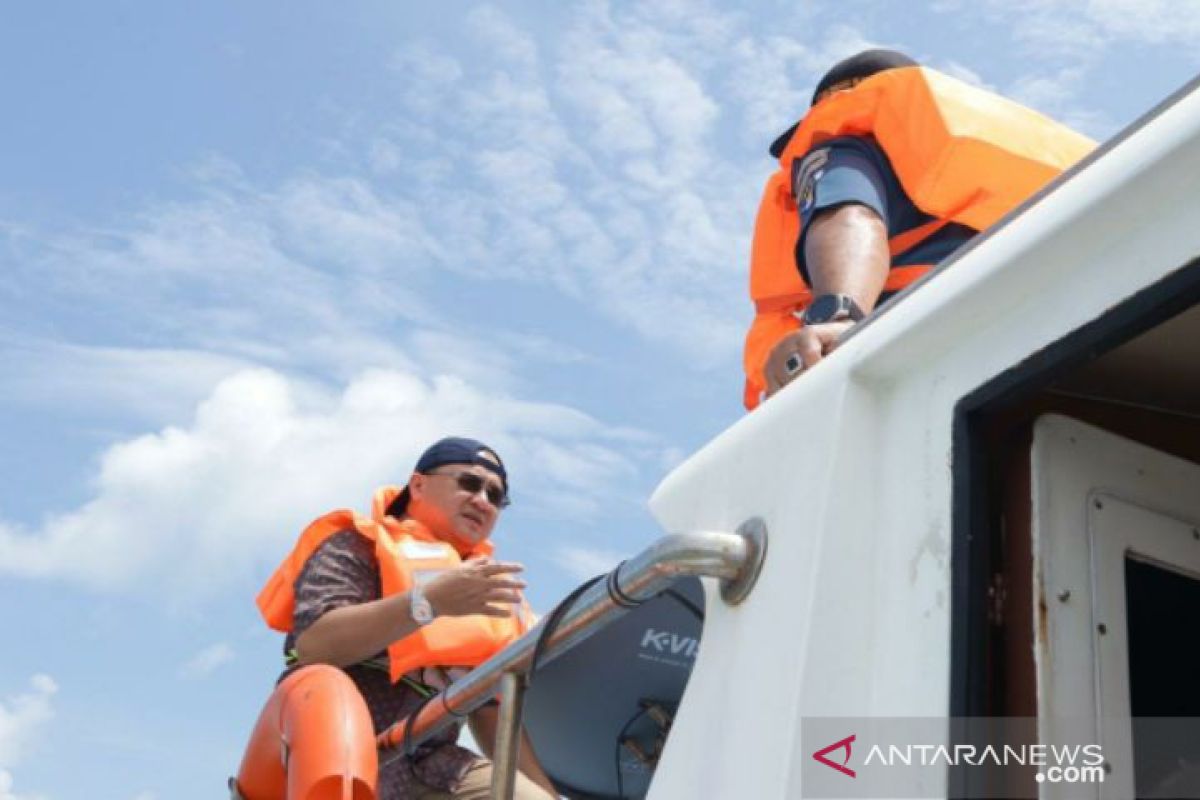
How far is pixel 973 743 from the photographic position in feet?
4.70

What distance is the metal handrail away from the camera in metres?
1.76

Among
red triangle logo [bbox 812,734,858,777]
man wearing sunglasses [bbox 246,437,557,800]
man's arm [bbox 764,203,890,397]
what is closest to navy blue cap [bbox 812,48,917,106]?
man's arm [bbox 764,203,890,397]

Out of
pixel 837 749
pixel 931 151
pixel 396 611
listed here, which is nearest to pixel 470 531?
pixel 396 611

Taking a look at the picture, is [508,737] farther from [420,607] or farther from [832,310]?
[420,607]

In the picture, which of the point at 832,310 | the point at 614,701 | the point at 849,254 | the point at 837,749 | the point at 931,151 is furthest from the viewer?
the point at 931,151

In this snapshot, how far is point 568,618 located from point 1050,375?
0.82m

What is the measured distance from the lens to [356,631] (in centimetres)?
362

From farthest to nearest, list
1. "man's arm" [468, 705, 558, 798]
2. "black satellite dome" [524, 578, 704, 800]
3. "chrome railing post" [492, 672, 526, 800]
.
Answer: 1. "man's arm" [468, 705, 558, 798]
2. "black satellite dome" [524, 578, 704, 800]
3. "chrome railing post" [492, 672, 526, 800]

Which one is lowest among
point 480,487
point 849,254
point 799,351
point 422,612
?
point 799,351

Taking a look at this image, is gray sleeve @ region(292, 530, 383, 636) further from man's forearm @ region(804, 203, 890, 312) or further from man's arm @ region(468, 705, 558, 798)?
man's forearm @ region(804, 203, 890, 312)

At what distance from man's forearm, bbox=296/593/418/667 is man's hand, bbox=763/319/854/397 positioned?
61.6 inches

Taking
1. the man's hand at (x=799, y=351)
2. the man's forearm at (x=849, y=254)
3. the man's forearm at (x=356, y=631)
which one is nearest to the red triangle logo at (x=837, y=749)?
the man's hand at (x=799, y=351)

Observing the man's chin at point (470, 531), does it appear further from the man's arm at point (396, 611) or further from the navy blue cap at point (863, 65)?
the navy blue cap at point (863, 65)

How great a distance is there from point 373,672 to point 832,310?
174cm
